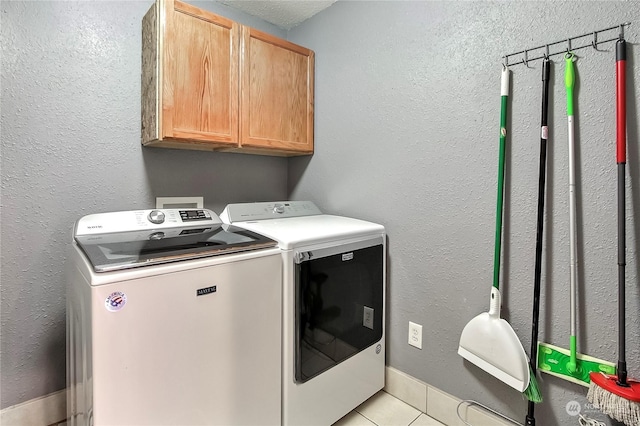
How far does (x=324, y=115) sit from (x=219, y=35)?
29.4 inches

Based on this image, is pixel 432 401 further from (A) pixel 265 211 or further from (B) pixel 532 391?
(A) pixel 265 211

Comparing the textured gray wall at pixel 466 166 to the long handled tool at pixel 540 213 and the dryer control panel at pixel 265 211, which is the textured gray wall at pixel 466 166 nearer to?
the long handled tool at pixel 540 213

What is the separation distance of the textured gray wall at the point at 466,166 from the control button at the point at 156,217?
3.23 feet

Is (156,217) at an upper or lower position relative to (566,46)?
lower

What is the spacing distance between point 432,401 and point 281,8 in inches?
94.2

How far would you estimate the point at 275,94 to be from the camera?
1936mm

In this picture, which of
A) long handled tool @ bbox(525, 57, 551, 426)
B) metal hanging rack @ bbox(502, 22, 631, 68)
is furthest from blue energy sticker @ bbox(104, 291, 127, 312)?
metal hanging rack @ bbox(502, 22, 631, 68)

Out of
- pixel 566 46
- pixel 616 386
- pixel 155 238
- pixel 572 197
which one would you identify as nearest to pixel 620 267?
pixel 572 197

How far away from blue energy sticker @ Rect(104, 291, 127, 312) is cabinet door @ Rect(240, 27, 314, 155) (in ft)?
3.48

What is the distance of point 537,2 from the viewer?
1256 mm

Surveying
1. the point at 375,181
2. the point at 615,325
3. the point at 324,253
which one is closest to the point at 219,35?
the point at 375,181

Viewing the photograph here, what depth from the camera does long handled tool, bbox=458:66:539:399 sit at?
125 cm

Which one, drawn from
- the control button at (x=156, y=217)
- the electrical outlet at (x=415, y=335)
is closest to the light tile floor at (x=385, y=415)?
the electrical outlet at (x=415, y=335)

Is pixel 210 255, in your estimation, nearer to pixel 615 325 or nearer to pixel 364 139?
pixel 364 139
